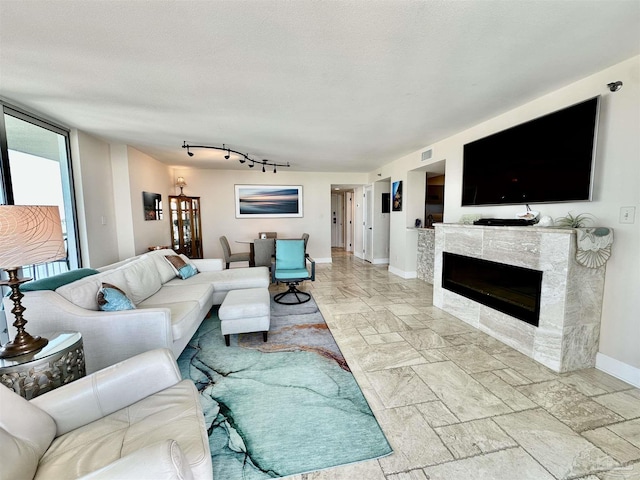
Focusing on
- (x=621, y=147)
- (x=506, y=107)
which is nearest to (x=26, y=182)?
(x=506, y=107)

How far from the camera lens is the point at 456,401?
1854 millimetres

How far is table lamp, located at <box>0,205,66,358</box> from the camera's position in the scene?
1.42 metres

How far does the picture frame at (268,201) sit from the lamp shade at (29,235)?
4958 mm

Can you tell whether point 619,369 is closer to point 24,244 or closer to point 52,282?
point 24,244

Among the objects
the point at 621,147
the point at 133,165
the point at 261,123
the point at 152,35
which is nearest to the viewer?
the point at 152,35

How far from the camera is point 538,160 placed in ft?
8.42

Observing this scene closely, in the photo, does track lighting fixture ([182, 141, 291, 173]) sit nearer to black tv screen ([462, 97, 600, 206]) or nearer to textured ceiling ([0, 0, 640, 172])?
textured ceiling ([0, 0, 640, 172])

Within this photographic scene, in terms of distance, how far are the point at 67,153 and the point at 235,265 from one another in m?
3.71

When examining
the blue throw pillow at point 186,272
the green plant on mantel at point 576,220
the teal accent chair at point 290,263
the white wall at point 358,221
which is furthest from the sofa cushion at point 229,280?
the white wall at point 358,221

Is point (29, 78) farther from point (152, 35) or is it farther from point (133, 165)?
point (133, 165)

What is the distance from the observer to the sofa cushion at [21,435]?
870mm

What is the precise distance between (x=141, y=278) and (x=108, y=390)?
190cm

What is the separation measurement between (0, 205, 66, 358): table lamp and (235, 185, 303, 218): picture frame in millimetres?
4950

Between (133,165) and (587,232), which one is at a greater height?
(133,165)
